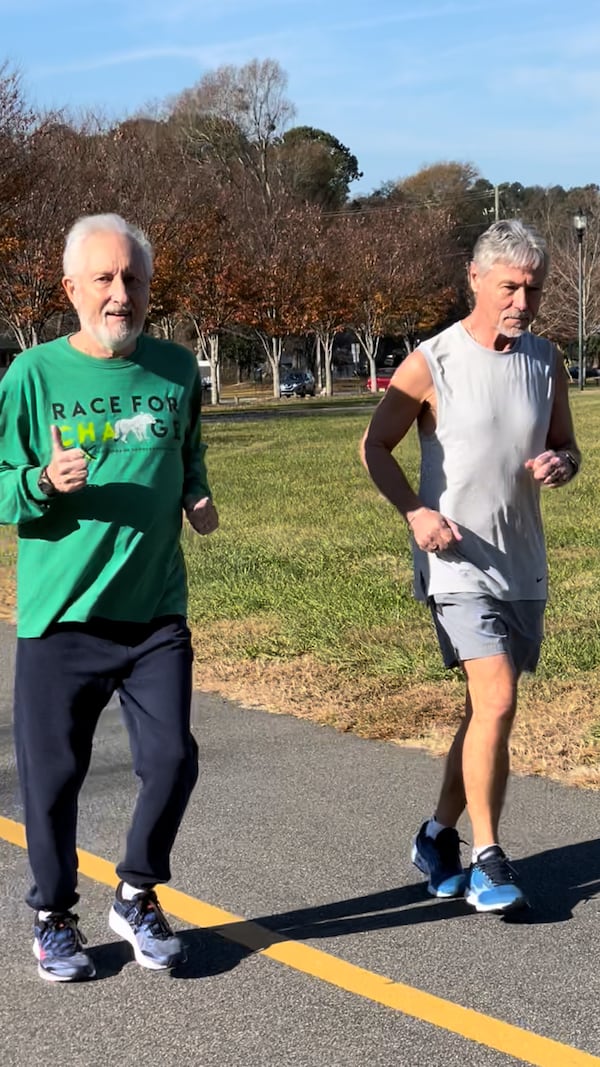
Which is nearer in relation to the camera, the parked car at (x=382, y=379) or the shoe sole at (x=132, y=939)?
the shoe sole at (x=132, y=939)

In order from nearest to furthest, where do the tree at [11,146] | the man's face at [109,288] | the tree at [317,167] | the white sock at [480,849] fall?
the man's face at [109,288] → the white sock at [480,849] → the tree at [11,146] → the tree at [317,167]

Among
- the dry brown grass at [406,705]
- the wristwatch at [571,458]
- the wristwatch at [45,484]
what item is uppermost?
the wristwatch at [45,484]

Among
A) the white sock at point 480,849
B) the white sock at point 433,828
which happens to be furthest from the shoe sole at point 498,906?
the white sock at point 433,828

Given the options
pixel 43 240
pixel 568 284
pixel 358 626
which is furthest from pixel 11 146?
pixel 568 284

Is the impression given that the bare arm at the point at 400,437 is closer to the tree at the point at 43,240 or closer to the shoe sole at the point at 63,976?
the shoe sole at the point at 63,976

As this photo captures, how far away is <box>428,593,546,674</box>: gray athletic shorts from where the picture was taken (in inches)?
159

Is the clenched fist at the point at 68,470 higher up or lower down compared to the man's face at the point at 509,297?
lower down

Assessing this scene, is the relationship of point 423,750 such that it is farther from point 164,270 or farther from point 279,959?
point 164,270

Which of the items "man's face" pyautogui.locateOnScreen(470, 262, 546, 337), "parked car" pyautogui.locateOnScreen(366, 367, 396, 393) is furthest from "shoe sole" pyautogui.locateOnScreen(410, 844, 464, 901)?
"parked car" pyautogui.locateOnScreen(366, 367, 396, 393)

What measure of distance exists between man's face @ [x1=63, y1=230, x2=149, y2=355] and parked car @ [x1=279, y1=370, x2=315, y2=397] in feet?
208

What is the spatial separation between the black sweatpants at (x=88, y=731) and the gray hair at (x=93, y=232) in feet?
3.17

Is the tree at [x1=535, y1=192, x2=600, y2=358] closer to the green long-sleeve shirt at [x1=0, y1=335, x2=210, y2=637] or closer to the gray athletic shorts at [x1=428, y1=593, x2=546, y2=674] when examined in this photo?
the gray athletic shorts at [x1=428, y1=593, x2=546, y2=674]

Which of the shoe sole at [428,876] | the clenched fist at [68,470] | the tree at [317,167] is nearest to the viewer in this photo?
the clenched fist at [68,470]

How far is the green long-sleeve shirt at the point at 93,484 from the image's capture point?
11.6 feet
